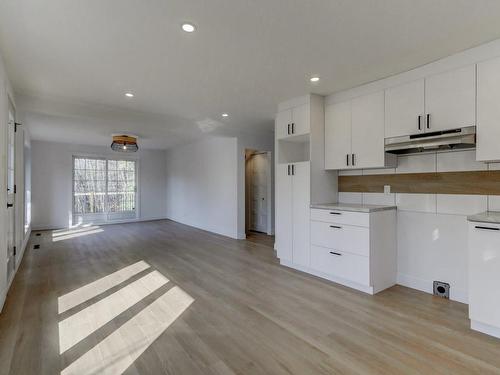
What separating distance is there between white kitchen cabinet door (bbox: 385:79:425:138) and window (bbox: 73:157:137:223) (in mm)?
8227

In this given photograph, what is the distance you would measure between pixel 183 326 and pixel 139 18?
256cm

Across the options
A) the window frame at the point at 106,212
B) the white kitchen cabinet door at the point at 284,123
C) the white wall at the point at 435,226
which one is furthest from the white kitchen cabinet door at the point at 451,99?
the window frame at the point at 106,212

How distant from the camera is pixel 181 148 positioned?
8711 millimetres

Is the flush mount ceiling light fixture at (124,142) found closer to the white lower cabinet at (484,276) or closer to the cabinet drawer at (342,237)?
the cabinet drawer at (342,237)

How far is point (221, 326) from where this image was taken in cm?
240

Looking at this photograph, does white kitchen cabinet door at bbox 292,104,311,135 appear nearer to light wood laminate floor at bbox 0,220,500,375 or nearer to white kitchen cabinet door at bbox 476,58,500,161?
white kitchen cabinet door at bbox 476,58,500,161

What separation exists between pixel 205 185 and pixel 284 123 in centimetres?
387

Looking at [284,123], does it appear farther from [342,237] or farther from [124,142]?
[124,142]

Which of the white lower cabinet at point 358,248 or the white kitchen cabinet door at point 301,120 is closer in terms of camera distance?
the white lower cabinet at point 358,248

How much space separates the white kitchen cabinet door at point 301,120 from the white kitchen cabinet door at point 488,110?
1844 millimetres

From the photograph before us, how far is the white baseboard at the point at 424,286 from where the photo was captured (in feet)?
9.34

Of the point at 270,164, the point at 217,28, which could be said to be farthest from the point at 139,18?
the point at 270,164

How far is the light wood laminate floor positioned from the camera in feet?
6.22

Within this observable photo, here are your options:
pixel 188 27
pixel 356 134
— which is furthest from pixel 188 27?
pixel 356 134
